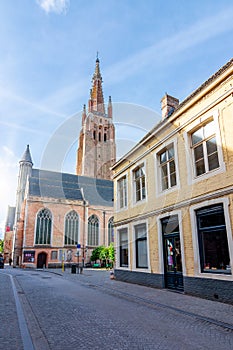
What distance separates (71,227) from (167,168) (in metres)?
30.4

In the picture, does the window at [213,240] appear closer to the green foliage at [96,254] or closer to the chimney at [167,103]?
the chimney at [167,103]

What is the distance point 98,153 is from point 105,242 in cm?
2955

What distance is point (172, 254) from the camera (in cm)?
1046

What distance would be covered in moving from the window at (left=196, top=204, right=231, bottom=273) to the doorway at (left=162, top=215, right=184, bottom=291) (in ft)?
4.38

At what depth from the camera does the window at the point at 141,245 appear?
12.3 meters

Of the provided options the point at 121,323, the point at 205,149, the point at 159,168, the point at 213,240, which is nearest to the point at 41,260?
the point at 159,168

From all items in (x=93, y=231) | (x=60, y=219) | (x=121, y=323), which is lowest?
(x=121, y=323)

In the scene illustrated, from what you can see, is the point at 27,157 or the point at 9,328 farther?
the point at 27,157

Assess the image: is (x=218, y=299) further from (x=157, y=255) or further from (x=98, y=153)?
(x=98, y=153)

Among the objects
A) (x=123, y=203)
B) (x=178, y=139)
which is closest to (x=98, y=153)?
(x=123, y=203)

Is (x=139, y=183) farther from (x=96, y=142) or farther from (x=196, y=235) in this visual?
(x=96, y=142)

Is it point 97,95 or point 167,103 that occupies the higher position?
point 97,95

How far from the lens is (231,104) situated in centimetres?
837

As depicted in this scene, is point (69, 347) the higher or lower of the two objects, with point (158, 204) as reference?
lower
